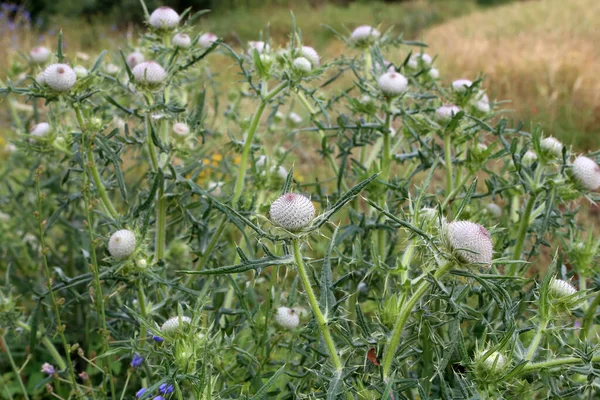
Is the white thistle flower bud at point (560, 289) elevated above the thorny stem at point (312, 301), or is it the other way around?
the thorny stem at point (312, 301)

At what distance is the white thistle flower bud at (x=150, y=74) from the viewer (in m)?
2.05

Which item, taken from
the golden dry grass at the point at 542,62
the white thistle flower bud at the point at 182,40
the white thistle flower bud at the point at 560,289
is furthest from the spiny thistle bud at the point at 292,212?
the golden dry grass at the point at 542,62

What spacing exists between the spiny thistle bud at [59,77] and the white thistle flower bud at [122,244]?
0.57m

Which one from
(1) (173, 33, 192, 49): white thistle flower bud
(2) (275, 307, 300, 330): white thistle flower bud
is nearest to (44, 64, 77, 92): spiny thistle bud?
(1) (173, 33, 192, 49): white thistle flower bud

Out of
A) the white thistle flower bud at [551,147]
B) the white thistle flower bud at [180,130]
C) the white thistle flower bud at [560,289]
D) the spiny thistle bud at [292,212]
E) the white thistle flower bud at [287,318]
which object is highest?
the spiny thistle bud at [292,212]

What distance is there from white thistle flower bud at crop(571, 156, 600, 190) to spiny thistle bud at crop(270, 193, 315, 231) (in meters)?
1.08

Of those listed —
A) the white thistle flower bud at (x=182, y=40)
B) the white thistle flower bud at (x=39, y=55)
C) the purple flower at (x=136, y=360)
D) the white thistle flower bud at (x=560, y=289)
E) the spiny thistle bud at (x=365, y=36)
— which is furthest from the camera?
the white thistle flower bud at (x=39, y=55)

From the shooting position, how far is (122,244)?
185 centimetres

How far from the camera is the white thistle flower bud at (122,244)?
184 centimetres

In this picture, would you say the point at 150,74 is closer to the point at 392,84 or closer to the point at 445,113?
the point at 392,84

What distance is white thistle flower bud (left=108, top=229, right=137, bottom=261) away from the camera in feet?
6.05

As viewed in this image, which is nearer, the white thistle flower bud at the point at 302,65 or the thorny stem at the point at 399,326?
the thorny stem at the point at 399,326

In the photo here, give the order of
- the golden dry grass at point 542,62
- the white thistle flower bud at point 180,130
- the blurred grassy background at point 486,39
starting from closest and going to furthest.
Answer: the white thistle flower bud at point 180,130 → the golden dry grass at point 542,62 → the blurred grassy background at point 486,39

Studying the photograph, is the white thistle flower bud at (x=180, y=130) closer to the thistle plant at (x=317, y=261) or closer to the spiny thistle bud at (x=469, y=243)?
the thistle plant at (x=317, y=261)
